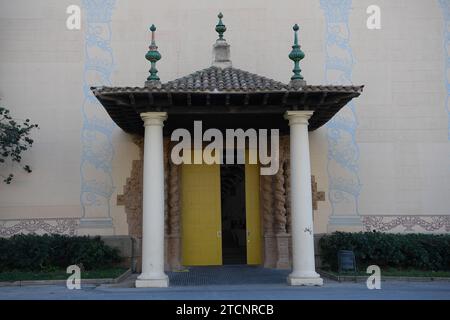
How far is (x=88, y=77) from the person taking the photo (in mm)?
13922

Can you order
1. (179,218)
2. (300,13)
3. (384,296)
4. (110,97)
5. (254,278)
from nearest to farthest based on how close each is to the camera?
(384,296) < (110,97) < (254,278) < (179,218) < (300,13)

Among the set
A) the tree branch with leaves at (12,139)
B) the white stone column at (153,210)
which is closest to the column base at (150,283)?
the white stone column at (153,210)

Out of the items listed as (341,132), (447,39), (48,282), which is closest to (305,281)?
(341,132)

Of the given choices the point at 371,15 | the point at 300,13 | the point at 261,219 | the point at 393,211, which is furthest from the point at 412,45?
the point at 261,219

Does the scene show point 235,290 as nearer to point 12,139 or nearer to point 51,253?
point 51,253

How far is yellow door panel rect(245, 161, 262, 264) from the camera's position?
13734 millimetres

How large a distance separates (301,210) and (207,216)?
11.7 ft

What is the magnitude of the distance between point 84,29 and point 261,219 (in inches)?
271

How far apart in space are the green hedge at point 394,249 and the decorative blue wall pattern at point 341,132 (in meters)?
0.91

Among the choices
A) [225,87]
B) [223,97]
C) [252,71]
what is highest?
[252,71]

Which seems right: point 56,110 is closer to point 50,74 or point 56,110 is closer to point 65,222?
point 50,74

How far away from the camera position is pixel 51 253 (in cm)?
1250

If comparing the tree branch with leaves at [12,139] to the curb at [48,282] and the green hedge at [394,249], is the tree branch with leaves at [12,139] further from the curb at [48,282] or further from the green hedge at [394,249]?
the green hedge at [394,249]

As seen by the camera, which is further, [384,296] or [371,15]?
[371,15]
